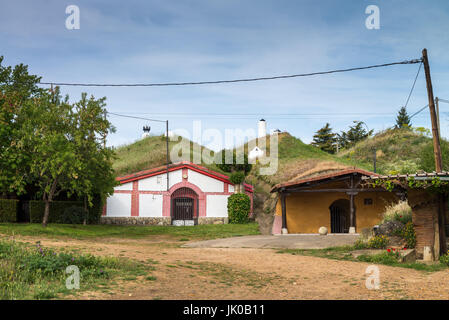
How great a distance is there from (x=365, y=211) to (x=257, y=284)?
20.4 metres

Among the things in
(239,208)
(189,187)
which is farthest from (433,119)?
(189,187)

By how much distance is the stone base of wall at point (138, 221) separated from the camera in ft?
108

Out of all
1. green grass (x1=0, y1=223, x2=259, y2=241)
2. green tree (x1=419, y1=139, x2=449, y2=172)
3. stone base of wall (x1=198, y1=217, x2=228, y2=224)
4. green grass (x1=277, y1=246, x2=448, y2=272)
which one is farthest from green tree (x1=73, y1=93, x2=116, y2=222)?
green tree (x1=419, y1=139, x2=449, y2=172)

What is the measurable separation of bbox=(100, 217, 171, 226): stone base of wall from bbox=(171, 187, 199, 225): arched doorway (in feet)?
2.57

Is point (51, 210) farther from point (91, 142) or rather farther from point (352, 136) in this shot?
point (352, 136)

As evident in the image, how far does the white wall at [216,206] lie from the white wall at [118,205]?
646 centimetres

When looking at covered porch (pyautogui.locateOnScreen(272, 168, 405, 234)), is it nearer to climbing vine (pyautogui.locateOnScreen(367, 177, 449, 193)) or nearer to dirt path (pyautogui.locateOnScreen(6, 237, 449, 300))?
climbing vine (pyautogui.locateOnScreen(367, 177, 449, 193))

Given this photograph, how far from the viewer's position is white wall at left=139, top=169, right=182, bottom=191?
1329 inches

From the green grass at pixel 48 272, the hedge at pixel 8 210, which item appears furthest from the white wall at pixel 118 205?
the green grass at pixel 48 272

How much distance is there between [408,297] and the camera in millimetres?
8953

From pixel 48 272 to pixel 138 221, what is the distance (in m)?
24.0

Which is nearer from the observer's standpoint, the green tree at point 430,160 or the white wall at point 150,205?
the green tree at point 430,160

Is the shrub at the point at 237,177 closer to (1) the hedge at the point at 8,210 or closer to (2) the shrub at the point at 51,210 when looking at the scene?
(2) the shrub at the point at 51,210
